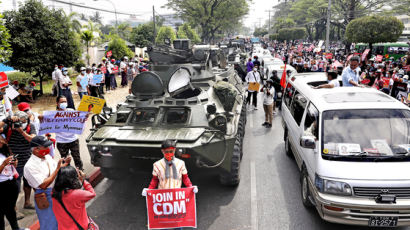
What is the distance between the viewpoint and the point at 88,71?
13664 millimetres

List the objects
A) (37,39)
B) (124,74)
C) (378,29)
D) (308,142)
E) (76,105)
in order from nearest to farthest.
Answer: (308,142)
(76,105)
(37,39)
(124,74)
(378,29)

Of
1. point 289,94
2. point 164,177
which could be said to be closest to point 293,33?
point 289,94

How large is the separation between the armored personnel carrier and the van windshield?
172 cm

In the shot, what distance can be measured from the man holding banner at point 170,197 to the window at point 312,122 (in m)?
2.35

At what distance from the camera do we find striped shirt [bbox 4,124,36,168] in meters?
5.16

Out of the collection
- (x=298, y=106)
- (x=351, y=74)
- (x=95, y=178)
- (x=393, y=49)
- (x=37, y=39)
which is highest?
(x=37, y=39)

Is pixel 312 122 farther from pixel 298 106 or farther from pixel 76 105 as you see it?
pixel 76 105

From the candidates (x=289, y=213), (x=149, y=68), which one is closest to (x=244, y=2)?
(x=149, y=68)

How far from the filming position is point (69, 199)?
3457mm

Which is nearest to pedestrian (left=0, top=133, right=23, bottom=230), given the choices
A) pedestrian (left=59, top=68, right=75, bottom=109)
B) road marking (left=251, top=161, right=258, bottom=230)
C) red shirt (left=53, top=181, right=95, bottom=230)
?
red shirt (left=53, top=181, right=95, bottom=230)

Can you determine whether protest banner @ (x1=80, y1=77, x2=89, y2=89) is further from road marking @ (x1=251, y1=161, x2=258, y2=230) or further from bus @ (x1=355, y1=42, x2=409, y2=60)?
bus @ (x1=355, y1=42, x2=409, y2=60)

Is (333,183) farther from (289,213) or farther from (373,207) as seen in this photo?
(289,213)

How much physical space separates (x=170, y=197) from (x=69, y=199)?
1.24 m

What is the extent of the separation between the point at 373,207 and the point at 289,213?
1.56 m
